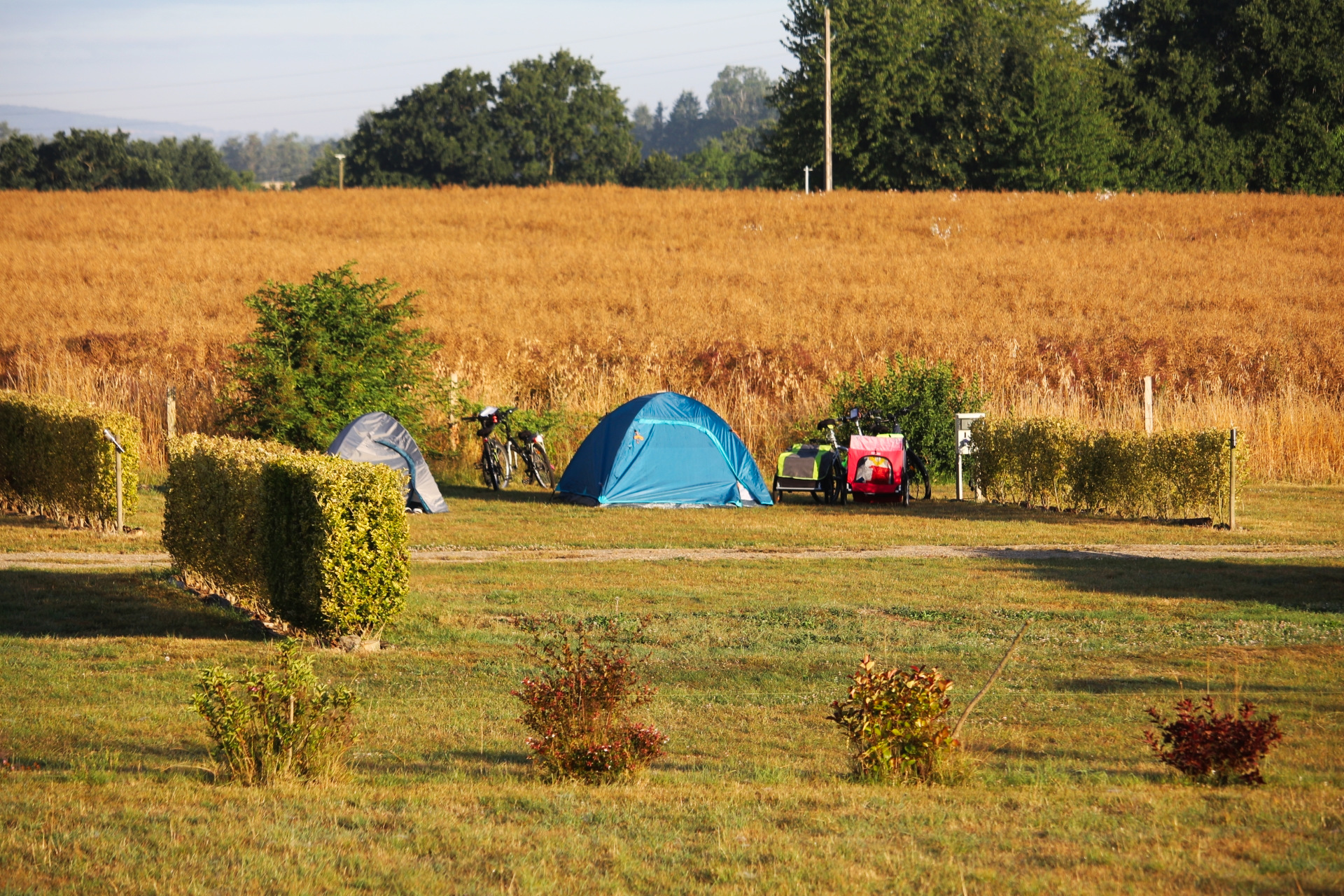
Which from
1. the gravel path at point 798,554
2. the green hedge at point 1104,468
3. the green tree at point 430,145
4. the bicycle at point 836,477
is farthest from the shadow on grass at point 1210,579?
the green tree at point 430,145

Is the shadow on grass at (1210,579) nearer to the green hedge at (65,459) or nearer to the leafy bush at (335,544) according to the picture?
the leafy bush at (335,544)

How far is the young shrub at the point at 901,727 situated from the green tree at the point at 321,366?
1552 cm

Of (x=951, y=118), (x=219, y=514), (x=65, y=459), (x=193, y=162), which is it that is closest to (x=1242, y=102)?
(x=951, y=118)

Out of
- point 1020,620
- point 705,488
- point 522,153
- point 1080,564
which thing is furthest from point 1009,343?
point 522,153

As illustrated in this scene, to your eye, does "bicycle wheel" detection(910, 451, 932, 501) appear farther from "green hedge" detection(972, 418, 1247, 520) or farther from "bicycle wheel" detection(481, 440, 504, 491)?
"bicycle wheel" detection(481, 440, 504, 491)

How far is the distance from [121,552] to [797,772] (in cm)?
1076

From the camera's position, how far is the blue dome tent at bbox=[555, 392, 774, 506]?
19.3 metres

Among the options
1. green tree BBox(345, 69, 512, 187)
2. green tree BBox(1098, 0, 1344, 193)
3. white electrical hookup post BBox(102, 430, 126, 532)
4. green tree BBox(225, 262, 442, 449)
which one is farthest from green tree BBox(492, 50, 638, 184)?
white electrical hookup post BBox(102, 430, 126, 532)

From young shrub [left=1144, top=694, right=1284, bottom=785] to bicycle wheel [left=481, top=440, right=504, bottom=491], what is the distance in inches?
627

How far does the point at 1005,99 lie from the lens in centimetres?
5909

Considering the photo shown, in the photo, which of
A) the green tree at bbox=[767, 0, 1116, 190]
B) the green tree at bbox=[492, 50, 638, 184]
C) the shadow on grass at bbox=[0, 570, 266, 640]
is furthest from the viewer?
the green tree at bbox=[492, 50, 638, 184]

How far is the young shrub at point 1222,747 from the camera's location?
629 cm

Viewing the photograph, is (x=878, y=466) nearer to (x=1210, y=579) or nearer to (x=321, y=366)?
(x=1210, y=579)

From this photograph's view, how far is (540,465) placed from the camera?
2173 cm
